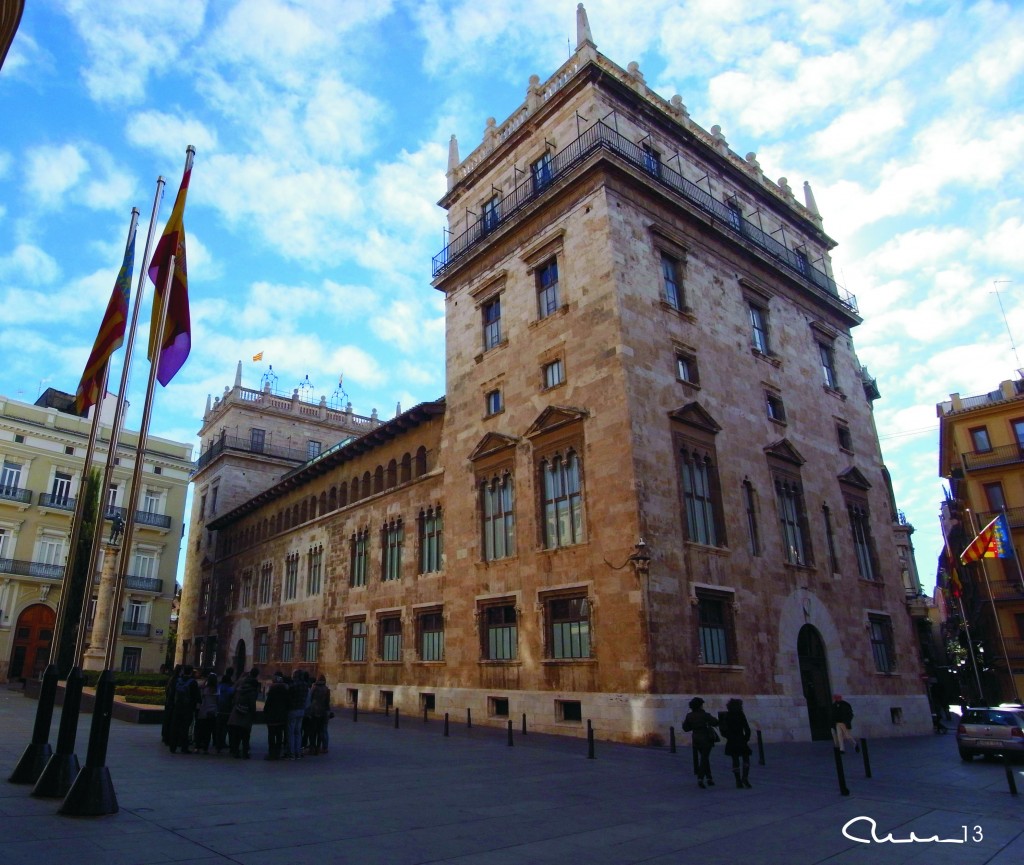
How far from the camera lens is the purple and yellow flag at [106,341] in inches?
495

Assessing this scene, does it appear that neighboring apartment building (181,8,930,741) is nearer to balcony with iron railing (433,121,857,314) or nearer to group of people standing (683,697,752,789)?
balcony with iron railing (433,121,857,314)

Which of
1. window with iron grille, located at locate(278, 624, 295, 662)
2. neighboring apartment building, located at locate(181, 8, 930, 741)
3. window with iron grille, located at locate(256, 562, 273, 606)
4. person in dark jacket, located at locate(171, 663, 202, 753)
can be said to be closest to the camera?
person in dark jacket, located at locate(171, 663, 202, 753)

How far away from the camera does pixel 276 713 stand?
579 inches

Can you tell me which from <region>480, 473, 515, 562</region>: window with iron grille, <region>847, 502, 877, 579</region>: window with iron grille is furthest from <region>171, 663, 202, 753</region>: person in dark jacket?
<region>847, 502, 877, 579</region>: window with iron grille

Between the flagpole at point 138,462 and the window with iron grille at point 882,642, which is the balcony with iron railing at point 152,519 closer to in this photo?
the flagpole at point 138,462

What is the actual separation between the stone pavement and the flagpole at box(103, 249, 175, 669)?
2.11 meters

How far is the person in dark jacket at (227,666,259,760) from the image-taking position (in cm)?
1456

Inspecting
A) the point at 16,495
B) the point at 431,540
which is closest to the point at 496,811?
the point at 431,540

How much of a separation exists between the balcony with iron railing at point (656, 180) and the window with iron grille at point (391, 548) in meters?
11.9

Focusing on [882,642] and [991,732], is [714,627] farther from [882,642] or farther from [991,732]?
[882,642]

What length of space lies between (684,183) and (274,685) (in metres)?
24.9

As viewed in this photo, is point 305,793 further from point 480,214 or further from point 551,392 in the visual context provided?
point 480,214

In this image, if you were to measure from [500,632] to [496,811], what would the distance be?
1437cm

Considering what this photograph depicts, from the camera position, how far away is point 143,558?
50.2 metres
